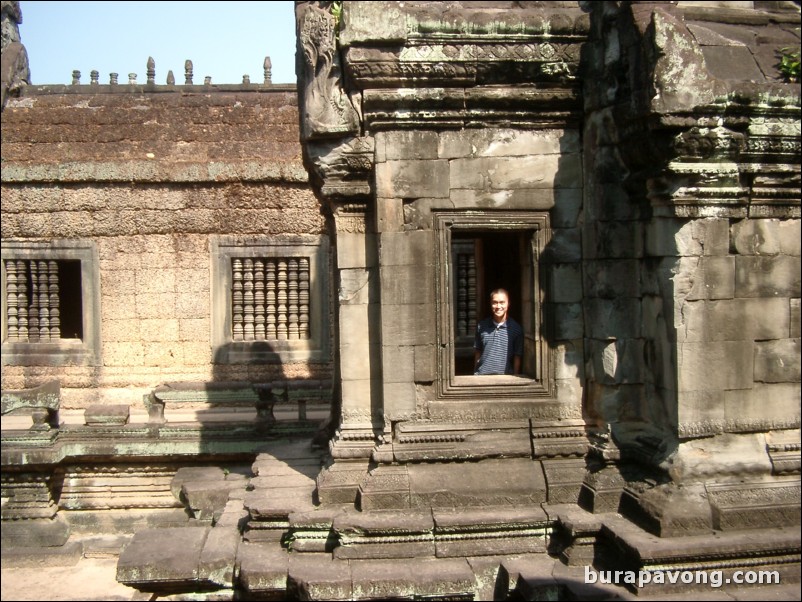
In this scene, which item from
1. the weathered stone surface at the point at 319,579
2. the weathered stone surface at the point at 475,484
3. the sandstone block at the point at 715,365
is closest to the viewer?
the weathered stone surface at the point at 319,579

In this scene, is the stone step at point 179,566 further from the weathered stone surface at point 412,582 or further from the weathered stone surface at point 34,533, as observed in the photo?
the weathered stone surface at point 34,533

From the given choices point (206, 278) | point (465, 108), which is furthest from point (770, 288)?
point (206, 278)

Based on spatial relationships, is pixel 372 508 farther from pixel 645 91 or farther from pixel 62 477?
pixel 62 477

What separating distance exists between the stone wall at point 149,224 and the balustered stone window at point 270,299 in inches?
3.2

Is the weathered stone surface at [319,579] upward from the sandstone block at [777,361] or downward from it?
downward

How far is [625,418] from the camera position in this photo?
17.9 feet

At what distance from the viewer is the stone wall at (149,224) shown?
1145 cm

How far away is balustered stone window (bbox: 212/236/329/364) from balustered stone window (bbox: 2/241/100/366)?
1.91 metres

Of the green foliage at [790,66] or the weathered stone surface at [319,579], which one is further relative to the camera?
the green foliage at [790,66]

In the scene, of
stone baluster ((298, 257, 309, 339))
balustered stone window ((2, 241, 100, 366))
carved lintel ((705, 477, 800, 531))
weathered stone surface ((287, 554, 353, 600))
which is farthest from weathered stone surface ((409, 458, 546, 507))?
balustered stone window ((2, 241, 100, 366))

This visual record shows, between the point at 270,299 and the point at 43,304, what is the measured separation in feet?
11.8

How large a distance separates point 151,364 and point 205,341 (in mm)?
905

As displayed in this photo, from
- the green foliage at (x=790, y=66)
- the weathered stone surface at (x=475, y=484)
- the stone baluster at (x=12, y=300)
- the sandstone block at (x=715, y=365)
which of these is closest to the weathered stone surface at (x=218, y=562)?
the weathered stone surface at (x=475, y=484)

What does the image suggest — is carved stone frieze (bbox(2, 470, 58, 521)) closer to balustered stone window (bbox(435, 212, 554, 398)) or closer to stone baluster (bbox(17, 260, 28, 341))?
stone baluster (bbox(17, 260, 28, 341))
